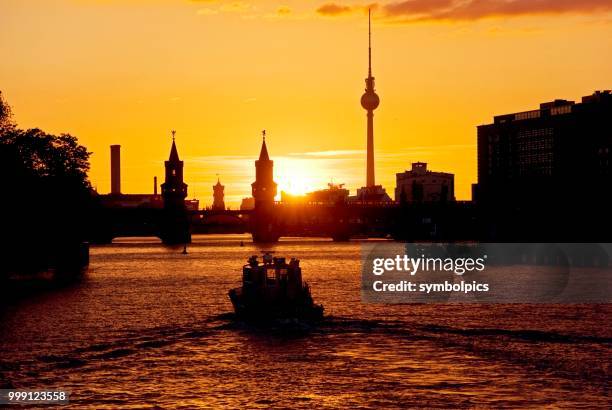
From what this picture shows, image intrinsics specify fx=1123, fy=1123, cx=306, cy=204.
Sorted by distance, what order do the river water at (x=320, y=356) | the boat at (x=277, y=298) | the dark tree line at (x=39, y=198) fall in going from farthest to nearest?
the dark tree line at (x=39, y=198) → the boat at (x=277, y=298) → the river water at (x=320, y=356)

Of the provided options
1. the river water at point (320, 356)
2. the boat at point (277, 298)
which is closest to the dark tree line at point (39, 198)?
the river water at point (320, 356)

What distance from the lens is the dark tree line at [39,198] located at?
343 feet

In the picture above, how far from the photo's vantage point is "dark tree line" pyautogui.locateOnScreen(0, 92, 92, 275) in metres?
105

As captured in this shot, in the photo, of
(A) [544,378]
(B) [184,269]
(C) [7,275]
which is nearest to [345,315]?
(A) [544,378]

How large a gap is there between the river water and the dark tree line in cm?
1588

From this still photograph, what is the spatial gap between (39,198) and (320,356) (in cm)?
5946

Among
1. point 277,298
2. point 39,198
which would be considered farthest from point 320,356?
A: point 39,198

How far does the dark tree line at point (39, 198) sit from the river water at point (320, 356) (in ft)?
52.1

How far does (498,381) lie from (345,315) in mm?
28702

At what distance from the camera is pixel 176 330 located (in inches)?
2793

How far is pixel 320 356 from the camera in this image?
194ft

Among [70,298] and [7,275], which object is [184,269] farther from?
[70,298]

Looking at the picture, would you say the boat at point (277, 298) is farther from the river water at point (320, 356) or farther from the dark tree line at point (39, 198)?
the dark tree line at point (39, 198)

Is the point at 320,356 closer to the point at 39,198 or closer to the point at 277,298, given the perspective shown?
the point at 277,298
